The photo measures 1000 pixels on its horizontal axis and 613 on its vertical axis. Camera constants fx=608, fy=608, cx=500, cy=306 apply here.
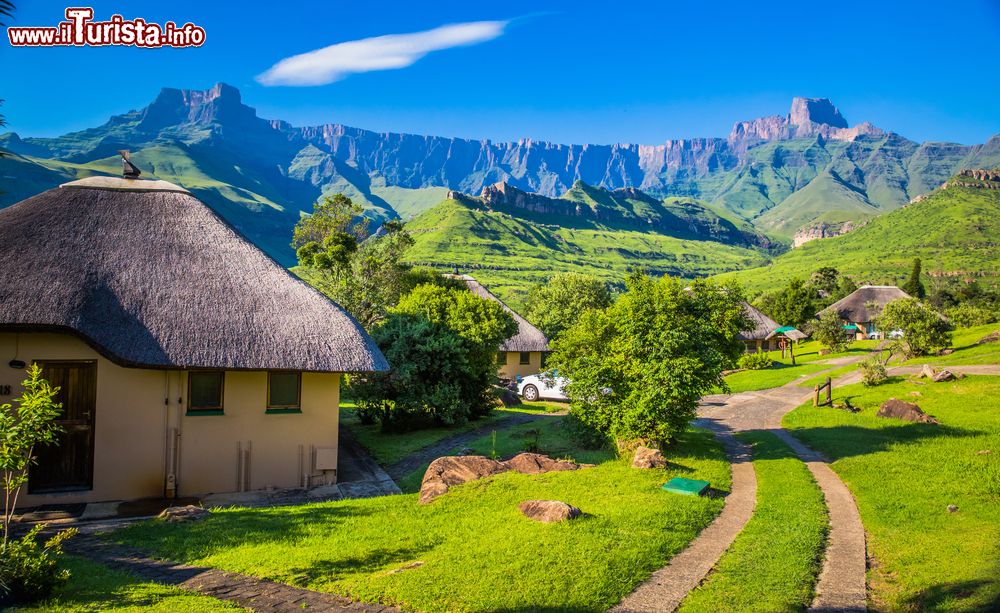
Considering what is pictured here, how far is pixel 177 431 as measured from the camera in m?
12.9

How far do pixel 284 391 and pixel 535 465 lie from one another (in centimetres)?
591

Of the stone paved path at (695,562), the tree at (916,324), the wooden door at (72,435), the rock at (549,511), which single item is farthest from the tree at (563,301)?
the rock at (549,511)

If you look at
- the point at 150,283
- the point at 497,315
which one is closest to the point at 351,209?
the point at 497,315

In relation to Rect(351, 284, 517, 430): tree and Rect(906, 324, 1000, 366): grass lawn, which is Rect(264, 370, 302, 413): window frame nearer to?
Rect(351, 284, 517, 430): tree

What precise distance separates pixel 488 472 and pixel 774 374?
107ft

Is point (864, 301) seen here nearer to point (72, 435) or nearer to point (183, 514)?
point (183, 514)

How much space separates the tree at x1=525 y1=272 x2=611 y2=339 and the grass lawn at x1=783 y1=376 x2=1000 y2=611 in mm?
29837

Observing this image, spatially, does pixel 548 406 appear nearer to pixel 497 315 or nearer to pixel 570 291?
pixel 497 315

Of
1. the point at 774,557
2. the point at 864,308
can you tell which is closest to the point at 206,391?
the point at 774,557

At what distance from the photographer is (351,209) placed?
39.9m

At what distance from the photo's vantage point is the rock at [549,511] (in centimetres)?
934

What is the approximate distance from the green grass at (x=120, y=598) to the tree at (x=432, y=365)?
13.1m

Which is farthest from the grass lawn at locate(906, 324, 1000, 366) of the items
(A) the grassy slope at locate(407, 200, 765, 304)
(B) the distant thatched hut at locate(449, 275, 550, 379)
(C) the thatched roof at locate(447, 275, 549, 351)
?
(A) the grassy slope at locate(407, 200, 765, 304)

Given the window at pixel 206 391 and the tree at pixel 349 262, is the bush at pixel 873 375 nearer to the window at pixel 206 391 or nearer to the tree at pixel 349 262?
the tree at pixel 349 262
